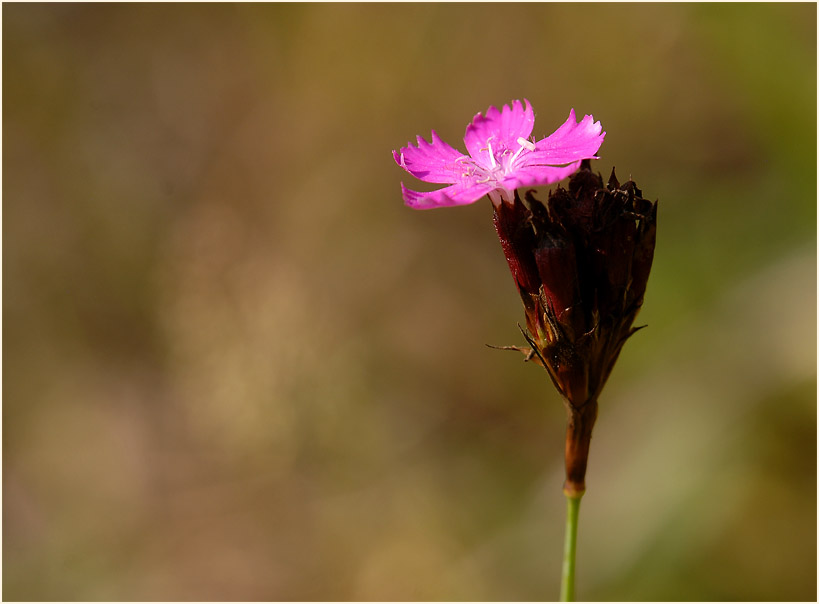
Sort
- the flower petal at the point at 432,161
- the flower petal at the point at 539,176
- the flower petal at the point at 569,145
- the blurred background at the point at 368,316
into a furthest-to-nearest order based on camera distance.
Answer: the blurred background at the point at 368,316
the flower petal at the point at 432,161
the flower petal at the point at 569,145
the flower petal at the point at 539,176

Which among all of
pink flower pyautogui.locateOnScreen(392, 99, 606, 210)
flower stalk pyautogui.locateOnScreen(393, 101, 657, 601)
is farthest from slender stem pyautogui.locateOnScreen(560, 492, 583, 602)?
pink flower pyautogui.locateOnScreen(392, 99, 606, 210)

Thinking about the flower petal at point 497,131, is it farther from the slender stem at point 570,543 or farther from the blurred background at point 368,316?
the blurred background at point 368,316

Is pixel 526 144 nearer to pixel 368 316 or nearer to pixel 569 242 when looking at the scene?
pixel 569 242

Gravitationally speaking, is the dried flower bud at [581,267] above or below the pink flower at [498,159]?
below

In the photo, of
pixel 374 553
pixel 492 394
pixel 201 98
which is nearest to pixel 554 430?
pixel 492 394

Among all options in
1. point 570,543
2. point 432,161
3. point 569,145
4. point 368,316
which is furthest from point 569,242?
point 368,316

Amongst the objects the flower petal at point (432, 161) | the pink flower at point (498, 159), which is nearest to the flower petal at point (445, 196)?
the pink flower at point (498, 159)
